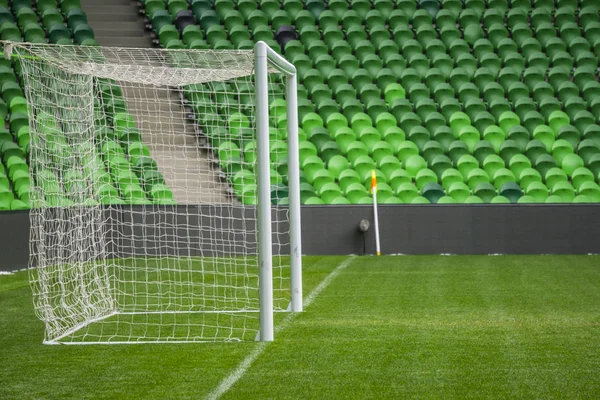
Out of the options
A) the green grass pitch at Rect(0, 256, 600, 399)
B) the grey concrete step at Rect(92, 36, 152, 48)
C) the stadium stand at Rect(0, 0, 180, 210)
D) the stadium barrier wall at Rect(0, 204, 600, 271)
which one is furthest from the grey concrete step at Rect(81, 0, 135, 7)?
the green grass pitch at Rect(0, 256, 600, 399)

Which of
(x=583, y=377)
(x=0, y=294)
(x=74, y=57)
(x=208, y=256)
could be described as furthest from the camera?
(x=208, y=256)

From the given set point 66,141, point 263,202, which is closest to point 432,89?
point 66,141

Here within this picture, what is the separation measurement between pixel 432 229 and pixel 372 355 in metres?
8.94

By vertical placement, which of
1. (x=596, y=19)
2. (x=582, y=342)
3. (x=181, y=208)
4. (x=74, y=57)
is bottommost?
(x=582, y=342)

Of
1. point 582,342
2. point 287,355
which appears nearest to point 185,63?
point 287,355

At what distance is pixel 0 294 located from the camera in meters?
10.5

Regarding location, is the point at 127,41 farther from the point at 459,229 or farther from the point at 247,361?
the point at 247,361

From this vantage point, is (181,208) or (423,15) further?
(423,15)

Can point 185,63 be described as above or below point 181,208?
above

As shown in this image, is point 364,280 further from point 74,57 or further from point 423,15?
point 423,15

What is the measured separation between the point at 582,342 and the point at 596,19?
14.1 m

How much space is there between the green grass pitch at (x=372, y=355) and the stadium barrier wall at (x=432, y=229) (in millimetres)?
4730

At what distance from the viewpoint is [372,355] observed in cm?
640

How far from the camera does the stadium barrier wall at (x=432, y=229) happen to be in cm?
1484
